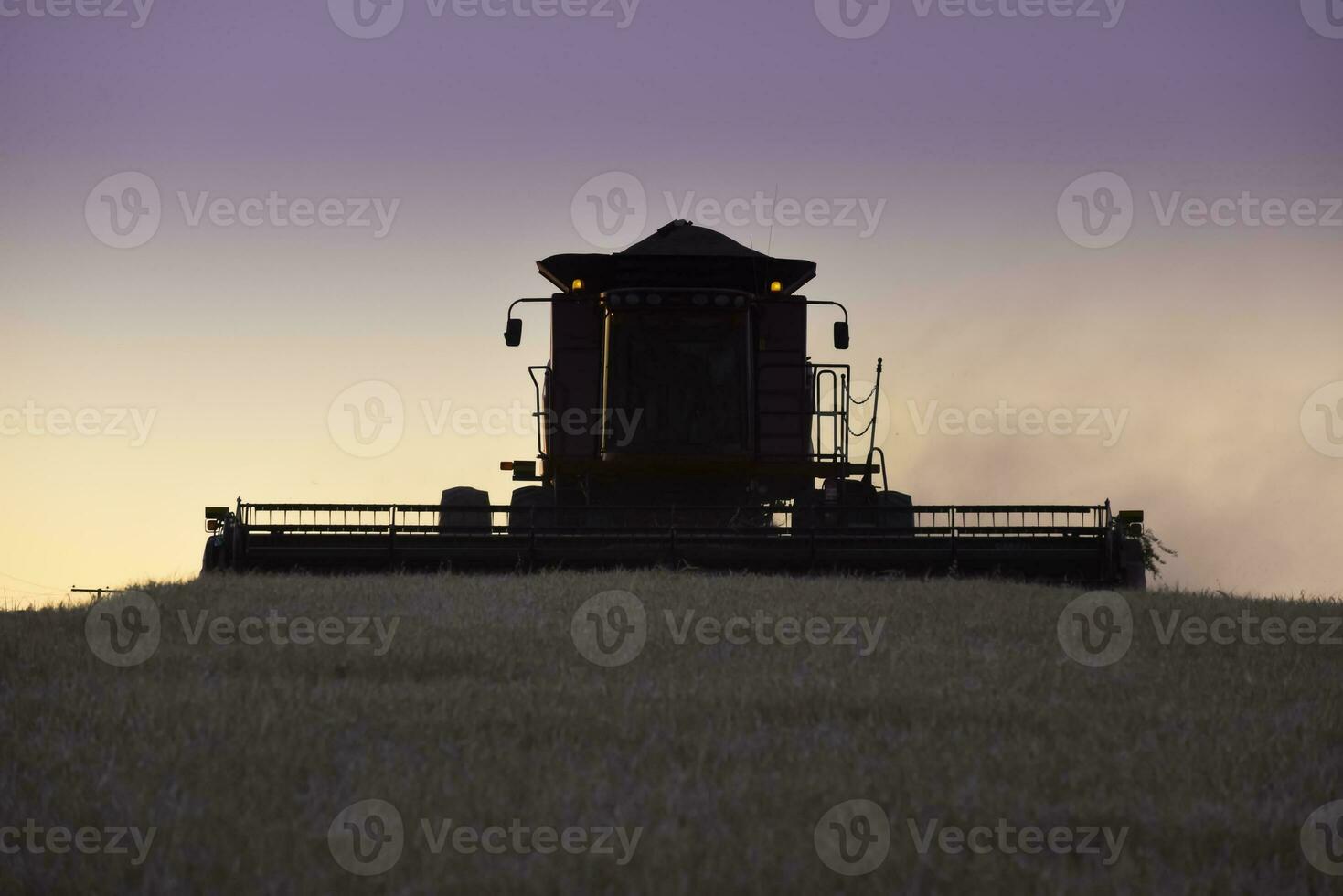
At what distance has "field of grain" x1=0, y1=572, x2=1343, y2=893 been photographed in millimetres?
4750

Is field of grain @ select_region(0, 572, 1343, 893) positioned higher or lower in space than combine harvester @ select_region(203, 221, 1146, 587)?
lower

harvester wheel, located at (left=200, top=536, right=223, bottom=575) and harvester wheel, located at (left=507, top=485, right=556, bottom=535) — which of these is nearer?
harvester wheel, located at (left=200, top=536, right=223, bottom=575)

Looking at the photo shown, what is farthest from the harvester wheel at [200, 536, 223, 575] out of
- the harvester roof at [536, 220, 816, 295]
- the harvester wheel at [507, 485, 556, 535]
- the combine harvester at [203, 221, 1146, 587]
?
the harvester roof at [536, 220, 816, 295]

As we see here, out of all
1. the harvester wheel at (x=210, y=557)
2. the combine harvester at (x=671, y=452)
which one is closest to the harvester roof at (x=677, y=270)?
the combine harvester at (x=671, y=452)

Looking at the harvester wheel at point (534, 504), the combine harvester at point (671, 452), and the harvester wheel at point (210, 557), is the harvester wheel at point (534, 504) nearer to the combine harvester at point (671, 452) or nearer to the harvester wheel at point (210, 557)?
the combine harvester at point (671, 452)

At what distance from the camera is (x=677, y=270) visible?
16469mm

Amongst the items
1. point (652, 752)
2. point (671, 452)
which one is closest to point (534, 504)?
point (671, 452)

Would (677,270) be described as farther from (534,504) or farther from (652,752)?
(652,752)

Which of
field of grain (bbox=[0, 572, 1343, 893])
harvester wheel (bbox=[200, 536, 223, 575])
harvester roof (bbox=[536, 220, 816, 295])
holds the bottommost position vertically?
field of grain (bbox=[0, 572, 1343, 893])

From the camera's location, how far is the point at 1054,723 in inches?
276

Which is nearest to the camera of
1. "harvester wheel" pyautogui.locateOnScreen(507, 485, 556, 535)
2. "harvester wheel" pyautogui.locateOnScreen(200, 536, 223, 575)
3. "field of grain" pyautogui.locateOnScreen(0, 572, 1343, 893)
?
"field of grain" pyautogui.locateOnScreen(0, 572, 1343, 893)

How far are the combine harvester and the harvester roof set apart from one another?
20 mm

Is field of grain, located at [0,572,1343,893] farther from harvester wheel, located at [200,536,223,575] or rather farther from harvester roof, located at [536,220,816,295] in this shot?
harvester roof, located at [536,220,816,295]

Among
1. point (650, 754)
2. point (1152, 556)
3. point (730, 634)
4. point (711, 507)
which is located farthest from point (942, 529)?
point (1152, 556)
